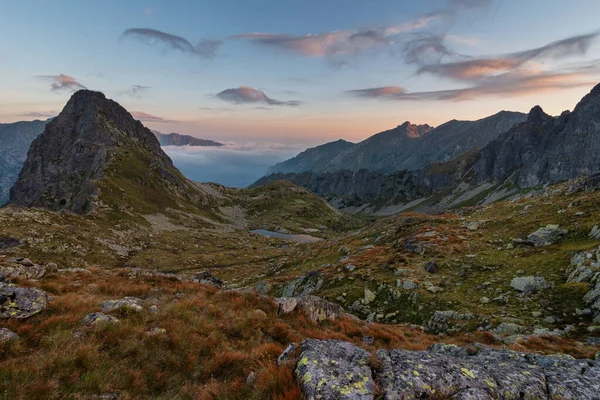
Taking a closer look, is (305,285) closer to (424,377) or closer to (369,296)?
(369,296)

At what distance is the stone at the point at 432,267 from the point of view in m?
31.8

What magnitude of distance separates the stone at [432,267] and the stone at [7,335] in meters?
32.0

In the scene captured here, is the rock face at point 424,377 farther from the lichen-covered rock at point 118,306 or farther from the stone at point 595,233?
the stone at point 595,233

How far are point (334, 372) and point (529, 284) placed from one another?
→ 2364 cm

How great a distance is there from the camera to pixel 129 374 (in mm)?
8750

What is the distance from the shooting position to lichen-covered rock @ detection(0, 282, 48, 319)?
10.9 meters

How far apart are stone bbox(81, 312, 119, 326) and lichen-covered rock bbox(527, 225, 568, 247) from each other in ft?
122

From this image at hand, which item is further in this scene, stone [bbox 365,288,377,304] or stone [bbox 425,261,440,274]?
stone [bbox 425,261,440,274]

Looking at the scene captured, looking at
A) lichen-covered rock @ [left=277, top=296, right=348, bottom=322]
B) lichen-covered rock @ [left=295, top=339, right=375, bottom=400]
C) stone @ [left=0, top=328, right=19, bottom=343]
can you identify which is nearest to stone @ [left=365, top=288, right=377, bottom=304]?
lichen-covered rock @ [left=277, top=296, right=348, bottom=322]

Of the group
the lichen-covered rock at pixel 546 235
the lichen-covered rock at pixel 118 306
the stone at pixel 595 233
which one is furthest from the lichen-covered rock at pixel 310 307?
the stone at pixel 595 233

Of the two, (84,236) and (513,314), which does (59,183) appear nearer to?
(84,236)

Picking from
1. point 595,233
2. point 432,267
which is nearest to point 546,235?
point 595,233

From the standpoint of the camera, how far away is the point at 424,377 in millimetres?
7828

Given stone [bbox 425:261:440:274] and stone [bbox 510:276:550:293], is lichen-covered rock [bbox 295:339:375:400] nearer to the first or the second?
stone [bbox 510:276:550:293]
